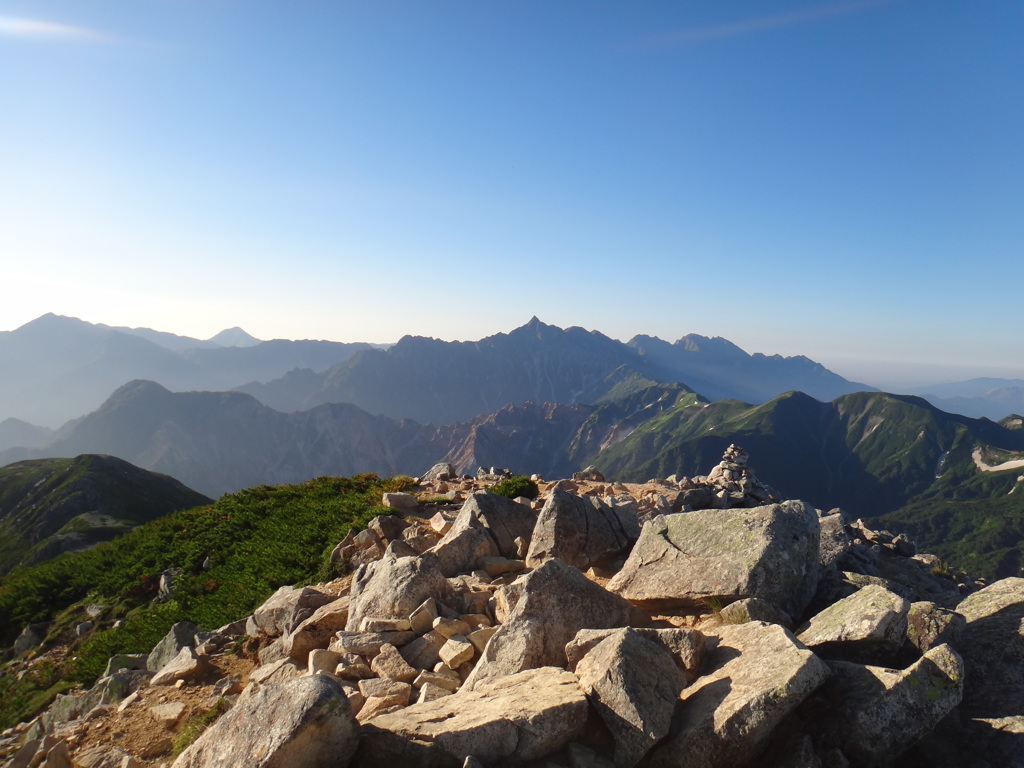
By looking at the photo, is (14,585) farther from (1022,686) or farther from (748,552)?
(1022,686)

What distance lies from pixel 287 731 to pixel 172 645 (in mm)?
9937

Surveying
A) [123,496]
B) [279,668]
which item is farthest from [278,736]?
[123,496]

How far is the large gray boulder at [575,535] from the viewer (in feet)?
47.2

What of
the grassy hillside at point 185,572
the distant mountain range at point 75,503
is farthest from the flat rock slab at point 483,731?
the distant mountain range at point 75,503

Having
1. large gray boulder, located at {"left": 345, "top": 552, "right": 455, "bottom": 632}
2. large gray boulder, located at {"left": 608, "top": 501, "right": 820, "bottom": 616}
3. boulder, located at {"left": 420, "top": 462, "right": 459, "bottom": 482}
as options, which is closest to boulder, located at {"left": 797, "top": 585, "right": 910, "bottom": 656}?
large gray boulder, located at {"left": 608, "top": 501, "right": 820, "bottom": 616}

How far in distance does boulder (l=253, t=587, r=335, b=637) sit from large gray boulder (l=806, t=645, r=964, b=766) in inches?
436

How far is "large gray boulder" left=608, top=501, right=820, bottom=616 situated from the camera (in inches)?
406

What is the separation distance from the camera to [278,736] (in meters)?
6.16

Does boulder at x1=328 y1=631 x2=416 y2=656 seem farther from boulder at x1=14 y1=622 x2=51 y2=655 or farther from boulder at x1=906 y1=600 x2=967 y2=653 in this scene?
boulder at x1=14 y1=622 x2=51 y2=655

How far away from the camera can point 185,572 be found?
71.2 ft

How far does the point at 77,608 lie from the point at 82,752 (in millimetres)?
16209

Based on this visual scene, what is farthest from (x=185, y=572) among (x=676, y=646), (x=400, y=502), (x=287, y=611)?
(x=676, y=646)

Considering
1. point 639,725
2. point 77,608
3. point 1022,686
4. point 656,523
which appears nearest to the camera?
point 639,725

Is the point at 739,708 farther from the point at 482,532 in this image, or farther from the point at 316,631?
the point at 482,532
